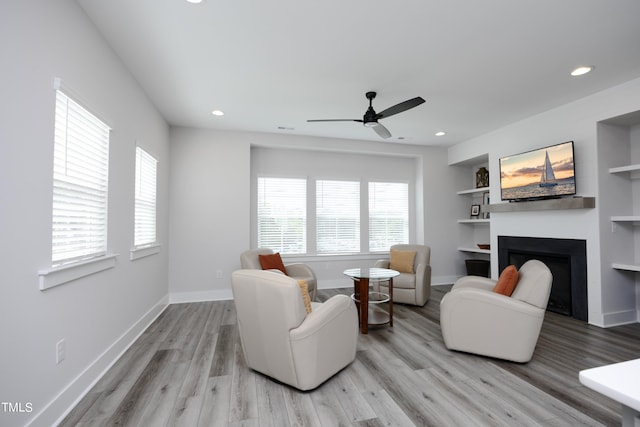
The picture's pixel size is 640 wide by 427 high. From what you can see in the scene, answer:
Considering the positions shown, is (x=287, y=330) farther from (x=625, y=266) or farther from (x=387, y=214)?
(x=387, y=214)

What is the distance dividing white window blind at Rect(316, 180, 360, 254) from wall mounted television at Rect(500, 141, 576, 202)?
2.59m

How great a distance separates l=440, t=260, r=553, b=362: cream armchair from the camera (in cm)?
268

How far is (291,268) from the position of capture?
470 centimetres

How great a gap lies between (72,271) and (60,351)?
0.52 metres

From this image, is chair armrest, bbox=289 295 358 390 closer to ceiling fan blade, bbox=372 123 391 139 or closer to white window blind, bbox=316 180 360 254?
ceiling fan blade, bbox=372 123 391 139

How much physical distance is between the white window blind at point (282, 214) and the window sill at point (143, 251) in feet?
5.94

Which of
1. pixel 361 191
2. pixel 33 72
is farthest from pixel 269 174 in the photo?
pixel 33 72

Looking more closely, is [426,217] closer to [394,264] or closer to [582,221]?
[394,264]

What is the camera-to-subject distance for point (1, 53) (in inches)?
60.9

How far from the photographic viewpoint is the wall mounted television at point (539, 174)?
13.1 feet

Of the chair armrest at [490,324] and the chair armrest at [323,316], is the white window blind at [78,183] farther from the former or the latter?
the chair armrest at [490,324]

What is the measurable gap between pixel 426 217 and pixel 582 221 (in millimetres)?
2591

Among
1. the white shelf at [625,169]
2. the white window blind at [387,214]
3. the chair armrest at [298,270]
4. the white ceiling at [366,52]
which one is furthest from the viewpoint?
the white window blind at [387,214]

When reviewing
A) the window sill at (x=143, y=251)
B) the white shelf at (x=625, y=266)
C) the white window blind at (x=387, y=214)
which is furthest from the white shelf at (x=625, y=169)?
the window sill at (x=143, y=251)
